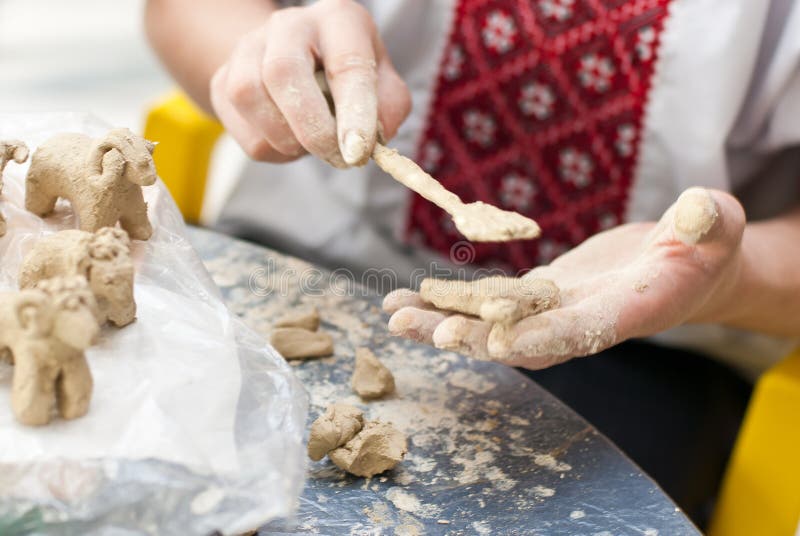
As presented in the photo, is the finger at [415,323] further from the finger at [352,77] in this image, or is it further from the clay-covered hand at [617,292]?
the finger at [352,77]

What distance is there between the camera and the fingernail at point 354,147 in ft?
3.01

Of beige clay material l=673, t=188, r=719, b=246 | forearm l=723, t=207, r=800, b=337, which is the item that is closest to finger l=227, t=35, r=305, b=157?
beige clay material l=673, t=188, r=719, b=246

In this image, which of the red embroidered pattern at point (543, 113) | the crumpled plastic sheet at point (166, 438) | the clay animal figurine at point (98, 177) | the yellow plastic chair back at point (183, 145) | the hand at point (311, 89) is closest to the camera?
the crumpled plastic sheet at point (166, 438)

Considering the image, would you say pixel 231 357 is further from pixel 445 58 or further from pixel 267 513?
pixel 445 58

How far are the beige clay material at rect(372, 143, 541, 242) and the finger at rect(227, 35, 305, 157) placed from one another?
0.13 metres

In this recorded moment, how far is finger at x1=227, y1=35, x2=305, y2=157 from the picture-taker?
1006 mm

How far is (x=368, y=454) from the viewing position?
81 centimetres

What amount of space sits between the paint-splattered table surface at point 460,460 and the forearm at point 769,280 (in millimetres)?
322

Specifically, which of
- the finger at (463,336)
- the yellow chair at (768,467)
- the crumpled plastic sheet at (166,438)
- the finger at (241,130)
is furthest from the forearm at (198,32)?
the yellow chair at (768,467)

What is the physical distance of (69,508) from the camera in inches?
25.2

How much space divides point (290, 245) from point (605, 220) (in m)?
0.53

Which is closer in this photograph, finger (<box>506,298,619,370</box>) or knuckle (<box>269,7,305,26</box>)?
finger (<box>506,298,619,370</box>)

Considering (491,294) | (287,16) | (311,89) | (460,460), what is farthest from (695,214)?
(287,16)

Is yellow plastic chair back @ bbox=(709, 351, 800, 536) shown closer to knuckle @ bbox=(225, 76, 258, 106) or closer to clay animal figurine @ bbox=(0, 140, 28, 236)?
knuckle @ bbox=(225, 76, 258, 106)
